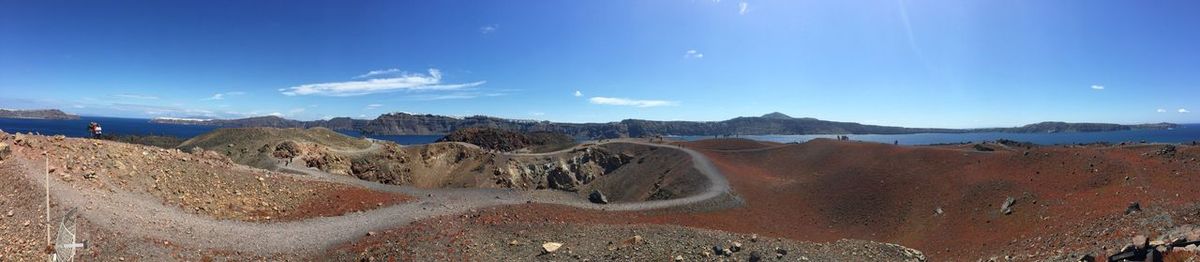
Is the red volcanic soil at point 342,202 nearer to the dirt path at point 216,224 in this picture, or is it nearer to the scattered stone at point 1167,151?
the dirt path at point 216,224

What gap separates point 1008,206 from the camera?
2280 cm

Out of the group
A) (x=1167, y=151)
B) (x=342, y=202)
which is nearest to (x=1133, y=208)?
(x=1167, y=151)

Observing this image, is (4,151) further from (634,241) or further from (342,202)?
(634,241)

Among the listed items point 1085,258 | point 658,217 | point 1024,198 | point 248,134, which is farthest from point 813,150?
point 248,134

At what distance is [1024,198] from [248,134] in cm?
5470

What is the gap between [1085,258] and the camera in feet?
38.4

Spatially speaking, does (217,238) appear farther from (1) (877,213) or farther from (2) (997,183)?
(2) (997,183)

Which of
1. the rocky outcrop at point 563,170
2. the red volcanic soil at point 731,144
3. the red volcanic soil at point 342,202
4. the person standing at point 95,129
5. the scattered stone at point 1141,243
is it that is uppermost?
the person standing at point 95,129

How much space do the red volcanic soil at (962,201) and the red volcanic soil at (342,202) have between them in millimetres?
5540

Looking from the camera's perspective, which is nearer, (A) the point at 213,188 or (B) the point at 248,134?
(A) the point at 213,188

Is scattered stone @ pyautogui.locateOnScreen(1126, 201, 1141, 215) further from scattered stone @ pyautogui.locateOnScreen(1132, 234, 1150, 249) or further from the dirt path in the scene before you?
the dirt path

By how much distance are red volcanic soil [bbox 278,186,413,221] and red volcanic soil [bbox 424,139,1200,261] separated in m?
5.54

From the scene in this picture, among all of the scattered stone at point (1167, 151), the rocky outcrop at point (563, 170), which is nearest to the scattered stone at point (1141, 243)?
the scattered stone at point (1167, 151)

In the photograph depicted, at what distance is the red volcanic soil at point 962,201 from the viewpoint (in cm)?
1684
